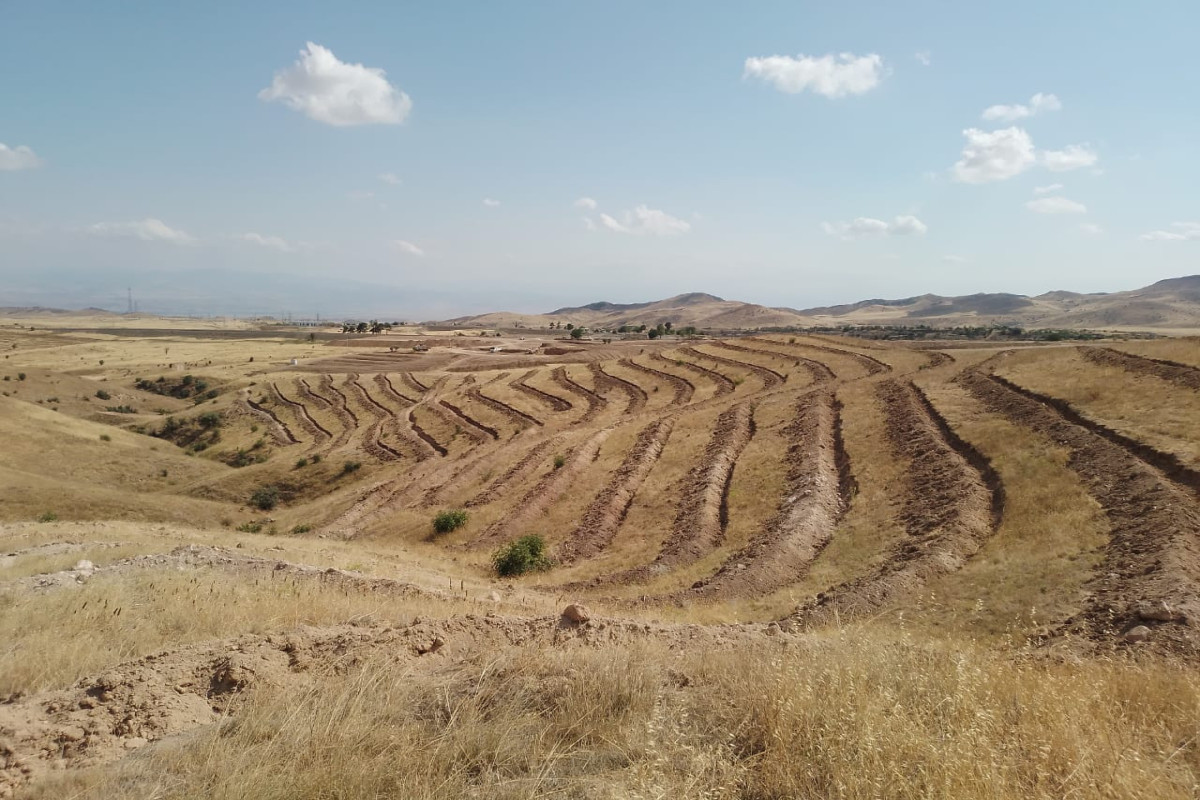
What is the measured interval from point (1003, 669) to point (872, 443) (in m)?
20.6

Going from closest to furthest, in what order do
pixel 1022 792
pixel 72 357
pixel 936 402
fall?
pixel 1022 792 < pixel 936 402 < pixel 72 357

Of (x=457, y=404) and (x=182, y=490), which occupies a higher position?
(x=457, y=404)

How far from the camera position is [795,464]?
2511 cm

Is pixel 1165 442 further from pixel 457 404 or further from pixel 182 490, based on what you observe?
pixel 182 490

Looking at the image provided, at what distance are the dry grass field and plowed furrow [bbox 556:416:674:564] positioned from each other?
171 mm

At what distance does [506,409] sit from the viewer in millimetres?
48969

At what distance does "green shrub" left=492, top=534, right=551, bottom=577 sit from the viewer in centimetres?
2036

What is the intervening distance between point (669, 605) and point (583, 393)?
124ft

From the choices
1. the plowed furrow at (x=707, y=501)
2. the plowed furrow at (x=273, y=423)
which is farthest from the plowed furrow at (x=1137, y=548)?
the plowed furrow at (x=273, y=423)

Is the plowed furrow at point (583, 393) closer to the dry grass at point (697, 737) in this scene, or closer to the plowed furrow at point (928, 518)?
the plowed furrow at point (928, 518)

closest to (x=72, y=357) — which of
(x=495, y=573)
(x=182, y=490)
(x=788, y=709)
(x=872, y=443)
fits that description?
(x=182, y=490)

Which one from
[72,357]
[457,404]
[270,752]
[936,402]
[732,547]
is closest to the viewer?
[270,752]

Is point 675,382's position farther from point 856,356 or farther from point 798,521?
point 798,521

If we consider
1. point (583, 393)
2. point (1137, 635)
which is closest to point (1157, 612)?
point (1137, 635)
